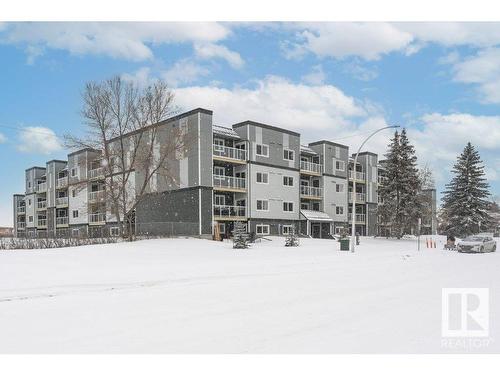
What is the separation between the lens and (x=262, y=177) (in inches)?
1789

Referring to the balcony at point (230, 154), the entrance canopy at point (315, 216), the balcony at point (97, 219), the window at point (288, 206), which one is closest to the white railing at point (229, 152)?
the balcony at point (230, 154)

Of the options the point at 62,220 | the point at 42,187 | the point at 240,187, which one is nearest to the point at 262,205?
the point at 240,187

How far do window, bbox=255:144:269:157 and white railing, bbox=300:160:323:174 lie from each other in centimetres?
677

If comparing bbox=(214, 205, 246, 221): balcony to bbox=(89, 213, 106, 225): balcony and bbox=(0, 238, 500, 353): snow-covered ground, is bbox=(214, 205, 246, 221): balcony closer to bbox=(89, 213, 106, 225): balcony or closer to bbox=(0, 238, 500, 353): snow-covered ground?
bbox=(89, 213, 106, 225): balcony

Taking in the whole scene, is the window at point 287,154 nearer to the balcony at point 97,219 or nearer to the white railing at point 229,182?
the white railing at point 229,182

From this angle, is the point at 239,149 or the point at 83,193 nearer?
the point at 239,149

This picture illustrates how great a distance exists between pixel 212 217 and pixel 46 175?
41119 mm

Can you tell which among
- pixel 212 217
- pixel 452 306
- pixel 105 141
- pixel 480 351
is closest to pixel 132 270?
pixel 452 306

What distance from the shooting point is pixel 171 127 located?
137ft

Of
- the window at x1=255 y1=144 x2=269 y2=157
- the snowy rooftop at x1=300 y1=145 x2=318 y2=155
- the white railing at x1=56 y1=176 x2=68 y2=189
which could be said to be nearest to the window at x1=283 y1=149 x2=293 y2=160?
the window at x1=255 y1=144 x2=269 y2=157

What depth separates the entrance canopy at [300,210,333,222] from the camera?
1932 inches

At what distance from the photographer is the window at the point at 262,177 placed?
45.0 m

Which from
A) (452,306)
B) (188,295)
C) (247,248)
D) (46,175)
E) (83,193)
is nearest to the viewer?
(452,306)

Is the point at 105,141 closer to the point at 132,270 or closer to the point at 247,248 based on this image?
the point at 247,248
